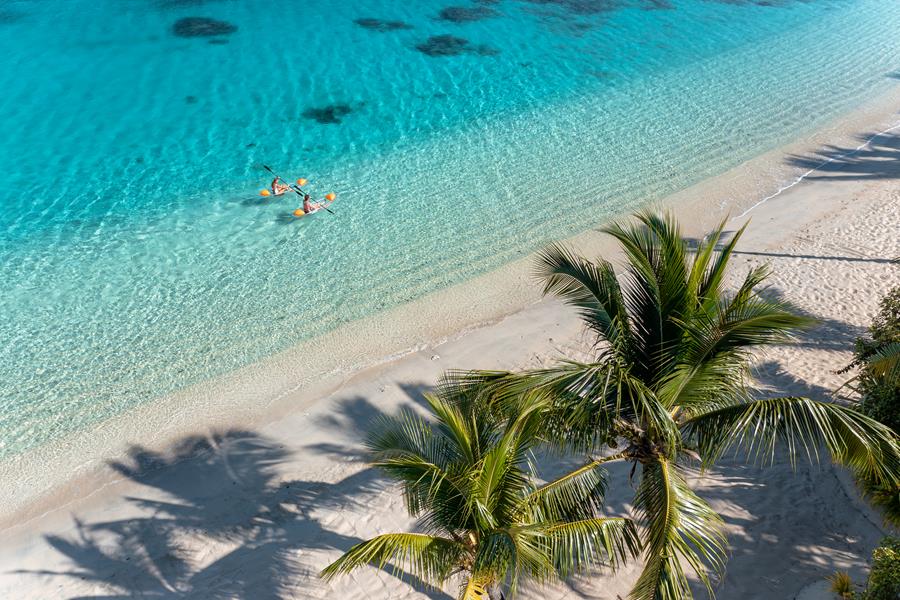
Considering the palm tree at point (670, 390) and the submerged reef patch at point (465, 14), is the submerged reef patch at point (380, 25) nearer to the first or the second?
the submerged reef patch at point (465, 14)

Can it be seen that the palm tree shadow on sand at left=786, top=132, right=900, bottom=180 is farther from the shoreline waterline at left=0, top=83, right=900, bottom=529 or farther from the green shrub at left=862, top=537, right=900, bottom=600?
the green shrub at left=862, top=537, right=900, bottom=600

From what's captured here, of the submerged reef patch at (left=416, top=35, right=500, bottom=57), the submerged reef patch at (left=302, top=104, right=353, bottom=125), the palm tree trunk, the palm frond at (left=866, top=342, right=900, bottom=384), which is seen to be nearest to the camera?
the palm tree trunk

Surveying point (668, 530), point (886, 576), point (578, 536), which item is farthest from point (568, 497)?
point (886, 576)

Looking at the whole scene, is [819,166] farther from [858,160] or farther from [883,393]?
[883,393]

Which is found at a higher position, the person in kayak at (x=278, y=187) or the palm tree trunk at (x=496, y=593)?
the person in kayak at (x=278, y=187)

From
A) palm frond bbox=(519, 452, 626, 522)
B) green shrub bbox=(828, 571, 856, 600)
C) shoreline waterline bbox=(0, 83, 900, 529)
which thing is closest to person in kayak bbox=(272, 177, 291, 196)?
shoreline waterline bbox=(0, 83, 900, 529)

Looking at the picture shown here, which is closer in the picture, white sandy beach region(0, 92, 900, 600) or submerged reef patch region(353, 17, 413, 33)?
white sandy beach region(0, 92, 900, 600)

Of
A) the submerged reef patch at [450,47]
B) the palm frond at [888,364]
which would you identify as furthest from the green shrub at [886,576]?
the submerged reef patch at [450,47]
